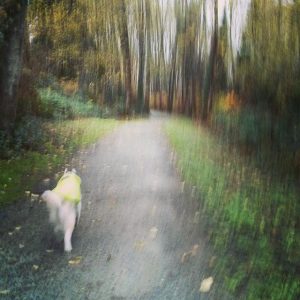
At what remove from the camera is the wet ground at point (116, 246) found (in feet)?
15.4

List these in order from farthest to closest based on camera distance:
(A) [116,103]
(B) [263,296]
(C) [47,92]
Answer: (A) [116,103]
(C) [47,92]
(B) [263,296]

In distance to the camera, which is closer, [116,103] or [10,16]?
[10,16]

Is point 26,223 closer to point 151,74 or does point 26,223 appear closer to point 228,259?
point 228,259

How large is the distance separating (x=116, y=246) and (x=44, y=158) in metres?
4.47

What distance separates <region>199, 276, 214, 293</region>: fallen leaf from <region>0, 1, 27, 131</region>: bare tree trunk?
20.9ft

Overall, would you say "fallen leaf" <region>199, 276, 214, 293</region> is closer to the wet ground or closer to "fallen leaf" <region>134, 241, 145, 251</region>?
the wet ground

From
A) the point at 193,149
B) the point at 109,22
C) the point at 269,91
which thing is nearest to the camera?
the point at 269,91

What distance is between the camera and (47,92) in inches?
603

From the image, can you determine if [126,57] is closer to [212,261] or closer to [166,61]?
[166,61]

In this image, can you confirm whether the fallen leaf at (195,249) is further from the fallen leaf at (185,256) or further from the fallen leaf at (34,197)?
the fallen leaf at (34,197)

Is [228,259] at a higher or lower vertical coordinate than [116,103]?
lower

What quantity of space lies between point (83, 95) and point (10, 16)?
9373 mm

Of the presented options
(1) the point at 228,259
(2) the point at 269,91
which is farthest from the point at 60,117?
(1) the point at 228,259

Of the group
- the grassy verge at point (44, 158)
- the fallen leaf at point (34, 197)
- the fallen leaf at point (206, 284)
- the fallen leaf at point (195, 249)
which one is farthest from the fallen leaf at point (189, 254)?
the grassy verge at point (44, 158)
